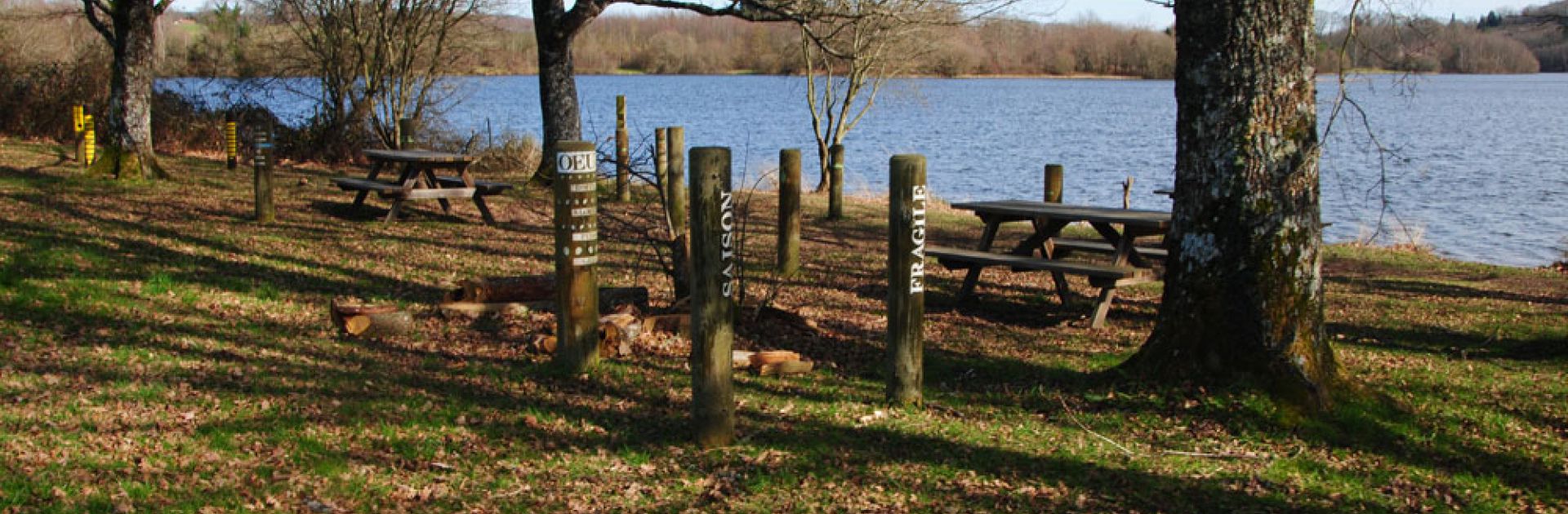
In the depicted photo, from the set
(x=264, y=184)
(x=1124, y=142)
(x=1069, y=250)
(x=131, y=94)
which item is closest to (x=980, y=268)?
(x=1069, y=250)

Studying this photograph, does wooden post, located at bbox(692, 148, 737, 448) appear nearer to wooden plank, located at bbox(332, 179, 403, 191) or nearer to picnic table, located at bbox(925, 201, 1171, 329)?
picnic table, located at bbox(925, 201, 1171, 329)

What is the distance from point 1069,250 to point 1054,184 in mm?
2429

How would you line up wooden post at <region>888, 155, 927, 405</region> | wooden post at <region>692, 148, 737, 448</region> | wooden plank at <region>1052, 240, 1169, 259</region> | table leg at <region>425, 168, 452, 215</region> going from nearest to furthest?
wooden post at <region>692, 148, 737, 448</region>
wooden post at <region>888, 155, 927, 405</region>
wooden plank at <region>1052, 240, 1169, 259</region>
table leg at <region>425, 168, 452, 215</region>

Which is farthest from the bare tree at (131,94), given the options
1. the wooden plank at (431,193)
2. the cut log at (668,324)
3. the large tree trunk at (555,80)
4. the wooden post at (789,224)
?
the cut log at (668,324)

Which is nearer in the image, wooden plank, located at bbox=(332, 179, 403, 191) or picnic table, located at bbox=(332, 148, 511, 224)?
wooden plank, located at bbox=(332, 179, 403, 191)

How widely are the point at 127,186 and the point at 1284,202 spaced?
12.4 m

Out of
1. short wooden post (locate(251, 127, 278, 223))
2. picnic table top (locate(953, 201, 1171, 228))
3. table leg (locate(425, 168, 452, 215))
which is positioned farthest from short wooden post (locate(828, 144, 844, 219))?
short wooden post (locate(251, 127, 278, 223))

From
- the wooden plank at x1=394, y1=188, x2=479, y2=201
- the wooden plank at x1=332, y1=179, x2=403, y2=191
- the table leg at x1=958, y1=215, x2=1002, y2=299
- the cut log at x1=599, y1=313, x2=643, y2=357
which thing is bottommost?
the cut log at x1=599, y1=313, x2=643, y2=357

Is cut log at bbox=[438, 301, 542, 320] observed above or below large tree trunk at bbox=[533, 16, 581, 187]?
below

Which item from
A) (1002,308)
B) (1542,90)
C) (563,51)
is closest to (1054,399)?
(1002,308)

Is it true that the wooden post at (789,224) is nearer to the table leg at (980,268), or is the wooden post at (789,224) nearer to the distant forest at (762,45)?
the table leg at (980,268)

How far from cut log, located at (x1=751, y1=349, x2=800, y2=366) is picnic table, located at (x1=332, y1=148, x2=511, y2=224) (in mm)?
6489

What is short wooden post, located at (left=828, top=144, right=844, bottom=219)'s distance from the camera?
1505cm

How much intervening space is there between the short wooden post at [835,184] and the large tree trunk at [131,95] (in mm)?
7869
